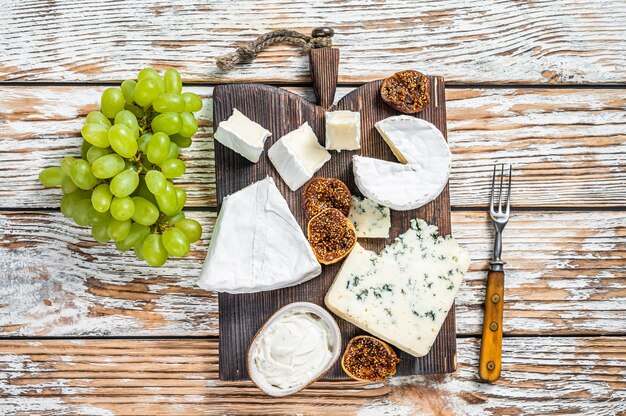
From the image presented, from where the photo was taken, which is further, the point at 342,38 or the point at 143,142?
the point at 342,38

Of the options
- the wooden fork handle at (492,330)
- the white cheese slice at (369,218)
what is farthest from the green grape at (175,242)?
the wooden fork handle at (492,330)

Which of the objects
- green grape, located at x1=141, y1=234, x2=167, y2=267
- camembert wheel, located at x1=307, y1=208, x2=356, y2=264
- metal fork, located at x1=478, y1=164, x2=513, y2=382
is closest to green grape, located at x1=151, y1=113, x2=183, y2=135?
green grape, located at x1=141, y1=234, x2=167, y2=267

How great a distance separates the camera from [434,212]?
1282 millimetres

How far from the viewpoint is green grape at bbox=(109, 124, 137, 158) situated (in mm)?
1087

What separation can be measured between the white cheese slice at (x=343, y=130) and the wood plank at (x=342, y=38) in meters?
0.18

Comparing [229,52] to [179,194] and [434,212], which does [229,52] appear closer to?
[179,194]

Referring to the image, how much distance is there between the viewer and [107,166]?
1.09 m

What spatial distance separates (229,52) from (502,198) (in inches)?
26.8

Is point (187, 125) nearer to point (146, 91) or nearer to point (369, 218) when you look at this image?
point (146, 91)

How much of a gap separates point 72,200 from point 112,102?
20 cm

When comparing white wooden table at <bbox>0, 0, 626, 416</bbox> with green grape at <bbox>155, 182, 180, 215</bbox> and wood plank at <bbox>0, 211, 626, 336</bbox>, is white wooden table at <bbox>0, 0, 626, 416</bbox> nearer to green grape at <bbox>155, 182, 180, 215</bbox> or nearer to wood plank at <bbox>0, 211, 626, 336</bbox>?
wood plank at <bbox>0, 211, 626, 336</bbox>

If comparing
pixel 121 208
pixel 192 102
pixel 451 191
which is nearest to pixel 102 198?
pixel 121 208

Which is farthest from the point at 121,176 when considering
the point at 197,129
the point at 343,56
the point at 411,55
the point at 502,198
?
the point at 502,198

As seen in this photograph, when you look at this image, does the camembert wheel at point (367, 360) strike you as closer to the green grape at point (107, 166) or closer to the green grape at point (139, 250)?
the green grape at point (139, 250)
